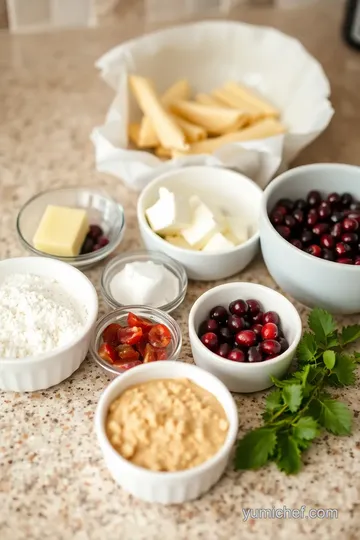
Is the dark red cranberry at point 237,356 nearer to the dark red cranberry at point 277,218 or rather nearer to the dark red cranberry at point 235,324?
the dark red cranberry at point 235,324

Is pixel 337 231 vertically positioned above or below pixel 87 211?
above

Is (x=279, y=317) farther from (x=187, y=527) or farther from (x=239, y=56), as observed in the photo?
(x=239, y=56)

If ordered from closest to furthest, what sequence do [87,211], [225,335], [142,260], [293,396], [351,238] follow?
1. [293,396]
2. [225,335]
3. [351,238]
4. [142,260]
5. [87,211]

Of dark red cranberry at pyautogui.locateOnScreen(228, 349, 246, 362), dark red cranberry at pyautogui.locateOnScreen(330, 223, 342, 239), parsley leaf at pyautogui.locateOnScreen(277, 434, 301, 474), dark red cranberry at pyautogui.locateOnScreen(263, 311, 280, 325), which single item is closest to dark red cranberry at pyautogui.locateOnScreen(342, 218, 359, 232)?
dark red cranberry at pyautogui.locateOnScreen(330, 223, 342, 239)

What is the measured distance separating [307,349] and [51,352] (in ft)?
1.40

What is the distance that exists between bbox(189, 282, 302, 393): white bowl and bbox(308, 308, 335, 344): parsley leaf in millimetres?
37

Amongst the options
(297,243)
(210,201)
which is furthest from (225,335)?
(210,201)

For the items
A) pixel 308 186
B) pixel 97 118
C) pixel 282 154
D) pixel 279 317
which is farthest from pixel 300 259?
pixel 97 118

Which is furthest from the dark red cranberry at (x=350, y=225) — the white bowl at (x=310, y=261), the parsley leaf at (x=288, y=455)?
the parsley leaf at (x=288, y=455)

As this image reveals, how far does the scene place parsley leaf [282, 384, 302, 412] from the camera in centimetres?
113

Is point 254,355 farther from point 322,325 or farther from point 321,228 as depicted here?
point 321,228

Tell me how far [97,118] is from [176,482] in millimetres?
1065

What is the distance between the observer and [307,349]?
1222 millimetres

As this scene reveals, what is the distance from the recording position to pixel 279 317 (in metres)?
1.29
